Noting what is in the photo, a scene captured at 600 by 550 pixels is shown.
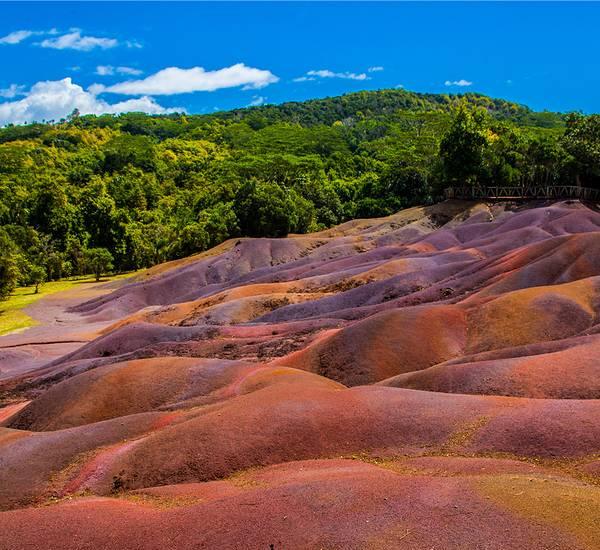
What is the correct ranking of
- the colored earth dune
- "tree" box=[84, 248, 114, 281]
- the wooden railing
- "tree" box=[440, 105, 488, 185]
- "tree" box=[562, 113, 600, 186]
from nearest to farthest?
the colored earth dune, "tree" box=[562, 113, 600, 186], the wooden railing, "tree" box=[440, 105, 488, 185], "tree" box=[84, 248, 114, 281]

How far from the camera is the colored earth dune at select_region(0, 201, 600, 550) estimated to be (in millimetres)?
12336

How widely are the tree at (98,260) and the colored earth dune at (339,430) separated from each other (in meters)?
54.4

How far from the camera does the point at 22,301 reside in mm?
78625

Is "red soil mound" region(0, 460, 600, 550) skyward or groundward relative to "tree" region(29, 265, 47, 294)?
groundward

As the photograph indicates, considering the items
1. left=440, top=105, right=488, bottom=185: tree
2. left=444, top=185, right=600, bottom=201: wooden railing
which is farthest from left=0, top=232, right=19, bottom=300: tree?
left=444, top=185, right=600, bottom=201: wooden railing

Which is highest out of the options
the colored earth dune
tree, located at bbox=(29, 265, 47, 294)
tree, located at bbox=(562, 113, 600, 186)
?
tree, located at bbox=(562, 113, 600, 186)

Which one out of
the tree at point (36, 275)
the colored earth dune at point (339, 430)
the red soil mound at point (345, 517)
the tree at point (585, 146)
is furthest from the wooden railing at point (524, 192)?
the red soil mound at point (345, 517)

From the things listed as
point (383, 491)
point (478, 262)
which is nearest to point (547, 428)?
point (383, 491)

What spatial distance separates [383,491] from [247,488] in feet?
12.7

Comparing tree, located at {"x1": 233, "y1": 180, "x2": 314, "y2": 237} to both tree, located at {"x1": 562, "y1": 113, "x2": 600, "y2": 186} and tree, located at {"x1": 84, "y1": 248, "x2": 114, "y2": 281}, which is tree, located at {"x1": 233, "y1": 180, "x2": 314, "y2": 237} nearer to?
tree, located at {"x1": 84, "y1": 248, "x2": 114, "y2": 281}

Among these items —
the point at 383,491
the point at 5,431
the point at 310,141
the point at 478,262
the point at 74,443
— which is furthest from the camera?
the point at 310,141

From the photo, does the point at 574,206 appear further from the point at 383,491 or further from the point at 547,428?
the point at 383,491

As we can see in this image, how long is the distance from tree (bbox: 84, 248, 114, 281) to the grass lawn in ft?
6.70

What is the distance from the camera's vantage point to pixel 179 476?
16984 mm
